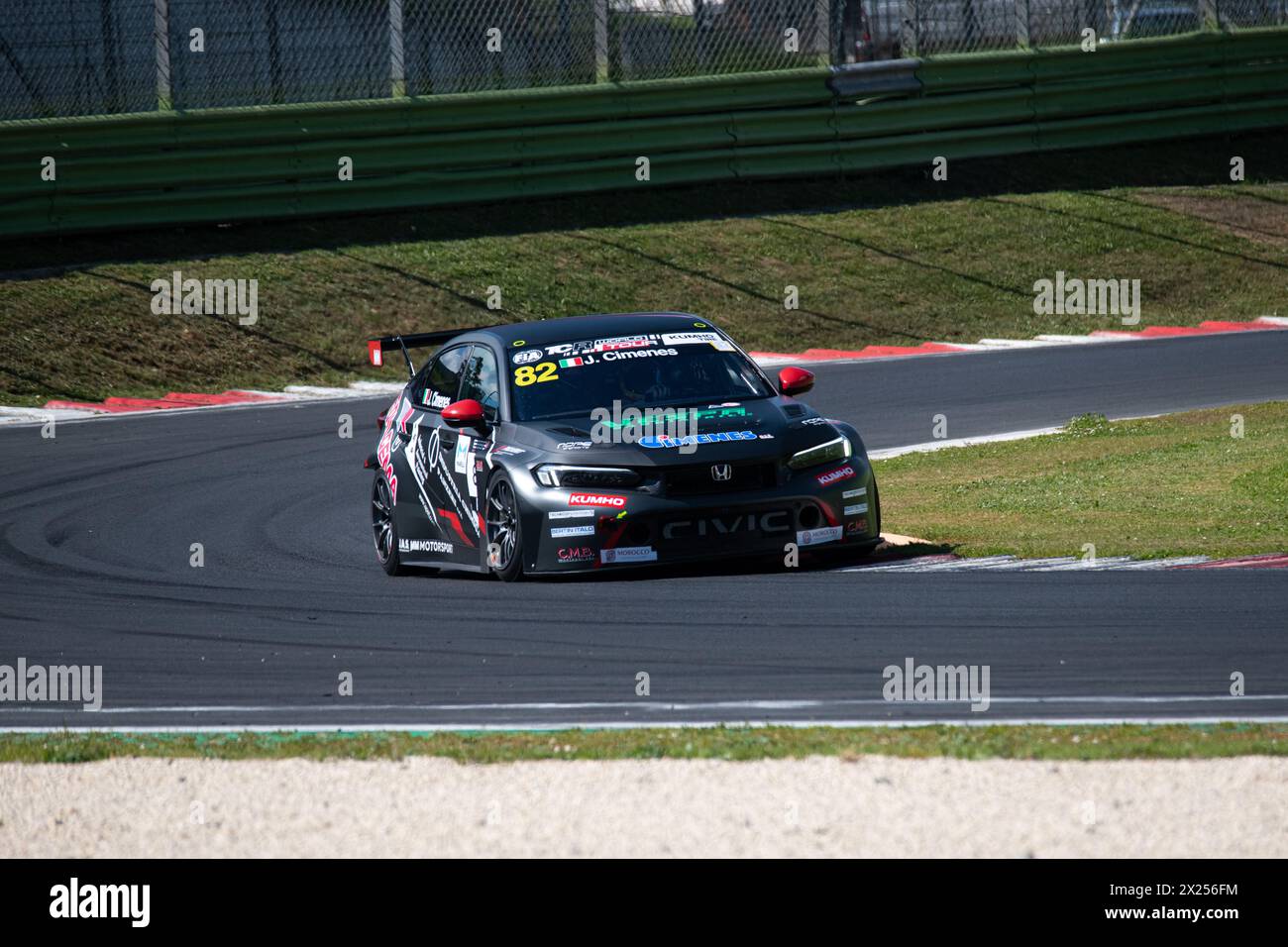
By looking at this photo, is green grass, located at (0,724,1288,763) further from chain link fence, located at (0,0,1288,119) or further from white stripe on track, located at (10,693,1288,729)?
chain link fence, located at (0,0,1288,119)

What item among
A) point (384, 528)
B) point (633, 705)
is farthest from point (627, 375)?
point (633, 705)

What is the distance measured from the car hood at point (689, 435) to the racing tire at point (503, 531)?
11.6 inches

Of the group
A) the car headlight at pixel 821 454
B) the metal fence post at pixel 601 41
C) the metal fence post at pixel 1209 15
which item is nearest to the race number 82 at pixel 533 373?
the car headlight at pixel 821 454

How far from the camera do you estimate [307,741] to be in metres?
6.96

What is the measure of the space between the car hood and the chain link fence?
1412 cm

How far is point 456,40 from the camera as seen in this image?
24875 mm

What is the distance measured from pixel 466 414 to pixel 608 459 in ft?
3.46

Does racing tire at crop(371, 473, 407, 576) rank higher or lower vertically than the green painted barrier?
lower

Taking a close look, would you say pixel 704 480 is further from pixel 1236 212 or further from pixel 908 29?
pixel 1236 212

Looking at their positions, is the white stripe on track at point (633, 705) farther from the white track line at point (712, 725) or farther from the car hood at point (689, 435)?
the car hood at point (689, 435)

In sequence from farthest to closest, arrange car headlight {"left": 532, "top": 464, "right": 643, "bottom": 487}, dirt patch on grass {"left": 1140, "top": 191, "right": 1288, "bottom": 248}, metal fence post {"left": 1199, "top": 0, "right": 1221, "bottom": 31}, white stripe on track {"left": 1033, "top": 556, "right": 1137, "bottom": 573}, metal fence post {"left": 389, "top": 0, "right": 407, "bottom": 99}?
metal fence post {"left": 1199, "top": 0, "right": 1221, "bottom": 31}
dirt patch on grass {"left": 1140, "top": 191, "right": 1288, "bottom": 248}
metal fence post {"left": 389, "top": 0, "right": 407, "bottom": 99}
car headlight {"left": 532, "top": 464, "right": 643, "bottom": 487}
white stripe on track {"left": 1033, "top": 556, "right": 1137, "bottom": 573}

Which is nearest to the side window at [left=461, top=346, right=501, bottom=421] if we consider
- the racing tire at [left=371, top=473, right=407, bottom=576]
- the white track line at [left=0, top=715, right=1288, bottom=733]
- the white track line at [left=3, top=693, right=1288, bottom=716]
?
the racing tire at [left=371, top=473, right=407, bottom=576]

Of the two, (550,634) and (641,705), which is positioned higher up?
(550,634)

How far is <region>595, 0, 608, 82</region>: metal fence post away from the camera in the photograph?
82.8 feet
